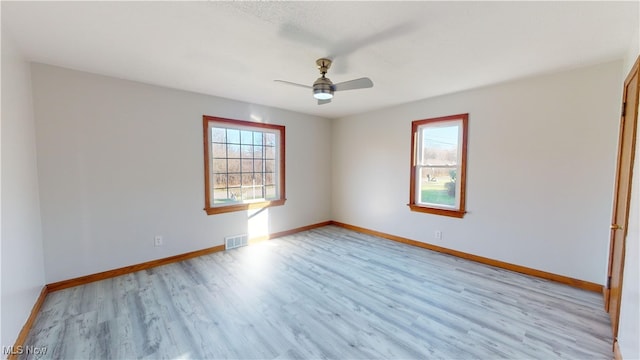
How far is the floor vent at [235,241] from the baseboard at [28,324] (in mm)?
1980

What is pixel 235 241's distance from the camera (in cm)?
418

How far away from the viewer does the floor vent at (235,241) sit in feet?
13.4

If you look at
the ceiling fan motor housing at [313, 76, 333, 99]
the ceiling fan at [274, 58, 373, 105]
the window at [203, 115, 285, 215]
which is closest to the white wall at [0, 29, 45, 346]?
the window at [203, 115, 285, 215]

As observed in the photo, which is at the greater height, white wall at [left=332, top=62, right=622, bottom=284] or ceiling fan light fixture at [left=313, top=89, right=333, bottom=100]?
ceiling fan light fixture at [left=313, top=89, right=333, bottom=100]

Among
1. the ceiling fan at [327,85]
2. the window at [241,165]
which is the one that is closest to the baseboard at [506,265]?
the window at [241,165]

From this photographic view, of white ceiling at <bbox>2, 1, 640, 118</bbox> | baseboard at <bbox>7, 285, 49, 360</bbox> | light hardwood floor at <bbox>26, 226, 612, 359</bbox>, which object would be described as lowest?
light hardwood floor at <bbox>26, 226, 612, 359</bbox>

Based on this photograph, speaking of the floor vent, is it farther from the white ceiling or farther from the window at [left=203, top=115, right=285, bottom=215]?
the white ceiling

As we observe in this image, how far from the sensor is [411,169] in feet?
14.1

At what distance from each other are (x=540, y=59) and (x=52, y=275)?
555 cm

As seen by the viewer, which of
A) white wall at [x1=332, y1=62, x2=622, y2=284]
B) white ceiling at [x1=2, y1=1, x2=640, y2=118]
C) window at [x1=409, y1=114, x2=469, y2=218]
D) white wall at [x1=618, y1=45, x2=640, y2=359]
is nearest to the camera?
white wall at [x1=618, y1=45, x2=640, y2=359]

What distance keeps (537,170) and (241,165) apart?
419cm

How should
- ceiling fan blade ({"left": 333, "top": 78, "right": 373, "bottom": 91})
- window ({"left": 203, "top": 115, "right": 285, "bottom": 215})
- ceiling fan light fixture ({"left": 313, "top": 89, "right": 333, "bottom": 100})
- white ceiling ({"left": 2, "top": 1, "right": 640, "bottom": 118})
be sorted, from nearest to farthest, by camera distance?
white ceiling ({"left": 2, "top": 1, "right": 640, "bottom": 118}) < ceiling fan blade ({"left": 333, "top": 78, "right": 373, "bottom": 91}) < ceiling fan light fixture ({"left": 313, "top": 89, "right": 333, "bottom": 100}) < window ({"left": 203, "top": 115, "right": 285, "bottom": 215})

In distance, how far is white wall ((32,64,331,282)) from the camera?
→ 2.73 metres

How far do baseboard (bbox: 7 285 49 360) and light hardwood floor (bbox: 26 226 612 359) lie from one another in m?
0.05
